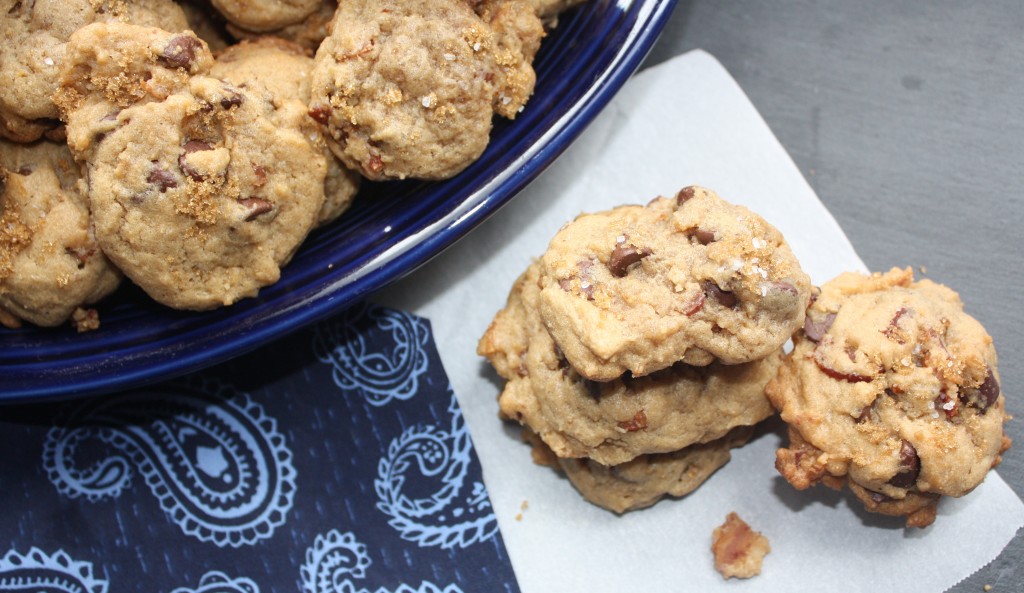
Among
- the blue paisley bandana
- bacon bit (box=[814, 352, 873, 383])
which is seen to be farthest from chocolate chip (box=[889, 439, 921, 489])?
the blue paisley bandana

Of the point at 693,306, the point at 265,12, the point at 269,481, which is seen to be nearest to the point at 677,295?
the point at 693,306

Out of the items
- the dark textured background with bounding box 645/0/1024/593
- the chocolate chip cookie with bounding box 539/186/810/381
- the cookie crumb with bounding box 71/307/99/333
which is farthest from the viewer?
the dark textured background with bounding box 645/0/1024/593

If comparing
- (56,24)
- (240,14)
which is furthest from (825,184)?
(56,24)

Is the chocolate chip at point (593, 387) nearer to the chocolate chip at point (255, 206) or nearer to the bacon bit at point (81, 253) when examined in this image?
the chocolate chip at point (255, 206)

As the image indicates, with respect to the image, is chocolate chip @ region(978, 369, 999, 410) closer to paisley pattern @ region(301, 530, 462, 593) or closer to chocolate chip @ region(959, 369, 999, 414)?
chocolate chip @ region(959, 369, 999, 414)

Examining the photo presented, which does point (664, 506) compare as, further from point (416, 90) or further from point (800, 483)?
point (416, 90)

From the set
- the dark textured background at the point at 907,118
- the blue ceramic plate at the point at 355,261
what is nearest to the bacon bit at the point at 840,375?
the dark textured background at the point at 907,118
